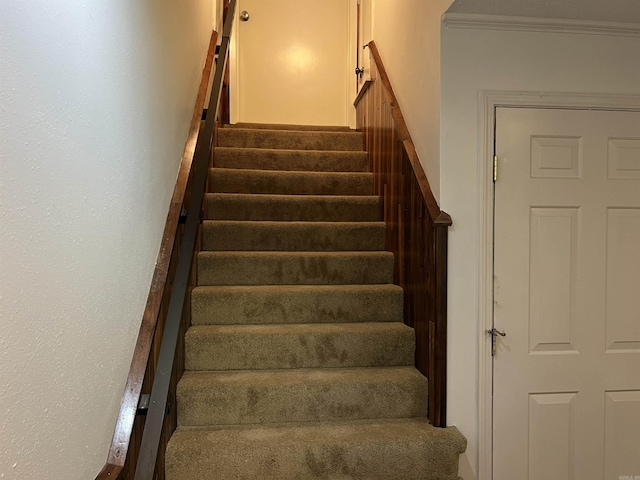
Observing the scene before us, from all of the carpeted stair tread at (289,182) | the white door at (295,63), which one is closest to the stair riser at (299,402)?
the carpeted stair tread at (289,182)

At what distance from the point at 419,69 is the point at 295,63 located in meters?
2.73

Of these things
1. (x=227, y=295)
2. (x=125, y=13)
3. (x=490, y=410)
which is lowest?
(x=490, y=410)

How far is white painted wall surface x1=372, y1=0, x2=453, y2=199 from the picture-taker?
1630 mm

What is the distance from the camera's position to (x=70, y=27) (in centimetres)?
85

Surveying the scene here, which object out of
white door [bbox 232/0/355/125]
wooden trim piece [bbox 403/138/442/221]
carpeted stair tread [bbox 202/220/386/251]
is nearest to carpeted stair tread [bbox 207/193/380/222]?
carpeted stair tread [bbox 202/220/386/251]

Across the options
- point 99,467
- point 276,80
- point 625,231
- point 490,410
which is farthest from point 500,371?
point 276,80

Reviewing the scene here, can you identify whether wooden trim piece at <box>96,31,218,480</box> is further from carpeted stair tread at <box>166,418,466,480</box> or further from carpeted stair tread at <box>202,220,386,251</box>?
carpeted stair tread at <box>202,220,386,251</box>

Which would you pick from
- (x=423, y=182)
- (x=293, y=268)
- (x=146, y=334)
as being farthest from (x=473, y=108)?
(x=146, y=334)

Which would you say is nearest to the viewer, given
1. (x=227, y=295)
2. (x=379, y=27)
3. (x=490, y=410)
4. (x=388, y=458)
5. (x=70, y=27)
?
(x=70, y=27)

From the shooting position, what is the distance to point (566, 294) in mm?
1637

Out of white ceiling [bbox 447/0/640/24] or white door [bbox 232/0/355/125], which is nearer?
white ceiling [bbox 447/0/640/24]

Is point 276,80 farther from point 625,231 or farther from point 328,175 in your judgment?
point 625,231

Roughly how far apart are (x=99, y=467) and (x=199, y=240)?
1332 mm

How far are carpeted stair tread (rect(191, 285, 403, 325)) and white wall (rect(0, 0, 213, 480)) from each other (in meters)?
0.64
